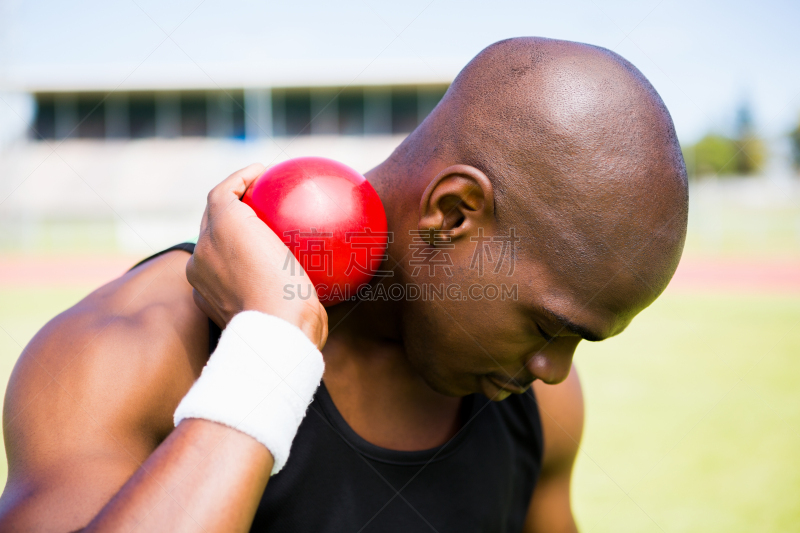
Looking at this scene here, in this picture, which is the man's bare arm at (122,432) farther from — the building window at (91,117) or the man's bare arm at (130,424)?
the building window at (91,117)

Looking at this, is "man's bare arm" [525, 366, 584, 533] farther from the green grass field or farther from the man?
the green grass field

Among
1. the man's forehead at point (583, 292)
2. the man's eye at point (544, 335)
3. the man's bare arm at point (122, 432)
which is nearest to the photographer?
the man's bare arm at point (122, 432)

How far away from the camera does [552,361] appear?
5.14 feet

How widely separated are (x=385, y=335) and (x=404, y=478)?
0.43m

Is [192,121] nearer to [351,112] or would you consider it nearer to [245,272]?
[351,112]

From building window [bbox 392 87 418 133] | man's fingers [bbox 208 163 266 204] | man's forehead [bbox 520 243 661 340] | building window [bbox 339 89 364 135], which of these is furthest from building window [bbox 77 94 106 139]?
man's forehead [bbox 520 243 661 340]

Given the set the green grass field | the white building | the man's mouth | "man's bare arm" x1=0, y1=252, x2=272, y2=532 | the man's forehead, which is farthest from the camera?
the white building

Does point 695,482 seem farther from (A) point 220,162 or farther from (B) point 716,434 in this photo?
(A) point 220,162

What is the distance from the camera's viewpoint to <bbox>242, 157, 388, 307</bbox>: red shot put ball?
143 centimetres

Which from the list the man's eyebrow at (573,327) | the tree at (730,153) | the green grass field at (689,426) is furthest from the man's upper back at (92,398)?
the tree at (730,153)

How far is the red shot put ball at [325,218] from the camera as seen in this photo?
56.4 inches

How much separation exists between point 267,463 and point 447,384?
27.4 inches

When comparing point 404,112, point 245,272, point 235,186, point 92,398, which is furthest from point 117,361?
point 404,112

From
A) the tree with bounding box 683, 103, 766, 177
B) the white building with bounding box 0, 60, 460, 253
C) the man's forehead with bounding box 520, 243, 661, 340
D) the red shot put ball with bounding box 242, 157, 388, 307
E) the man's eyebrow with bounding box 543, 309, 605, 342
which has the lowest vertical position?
the tree with bounding box 683, 103, 766, 177
